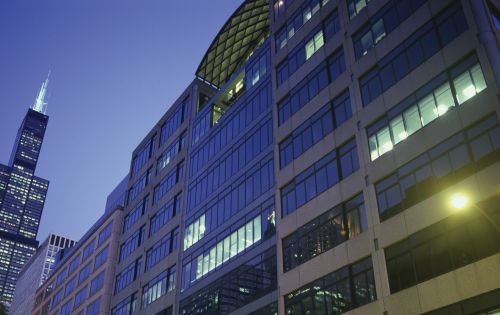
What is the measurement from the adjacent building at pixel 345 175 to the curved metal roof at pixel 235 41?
932cm

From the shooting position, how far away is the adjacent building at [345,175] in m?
24.5

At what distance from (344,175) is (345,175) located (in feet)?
0.34

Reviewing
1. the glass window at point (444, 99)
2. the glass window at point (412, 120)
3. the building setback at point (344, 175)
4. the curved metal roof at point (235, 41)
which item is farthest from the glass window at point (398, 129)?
the curved metal roof at point (235, 41)

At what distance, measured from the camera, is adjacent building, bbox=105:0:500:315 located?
24.5 m

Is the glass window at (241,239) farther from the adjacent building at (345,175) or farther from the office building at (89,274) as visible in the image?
the office building at (89,274)

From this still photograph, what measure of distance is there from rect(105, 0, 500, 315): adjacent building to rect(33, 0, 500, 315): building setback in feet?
0.32

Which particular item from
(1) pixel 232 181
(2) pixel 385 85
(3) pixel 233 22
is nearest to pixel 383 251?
(2) pixel 385 85

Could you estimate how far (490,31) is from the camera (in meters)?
26.1

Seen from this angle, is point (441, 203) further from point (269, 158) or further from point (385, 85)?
point (269, 158)

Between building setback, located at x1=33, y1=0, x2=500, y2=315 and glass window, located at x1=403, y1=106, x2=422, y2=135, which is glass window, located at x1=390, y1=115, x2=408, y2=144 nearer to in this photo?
building setback, located at x1=33, y1=0, x2=500, y2=315

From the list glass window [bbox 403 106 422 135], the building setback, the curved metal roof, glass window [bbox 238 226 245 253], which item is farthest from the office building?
glass window [bbox 403 106 422 135]

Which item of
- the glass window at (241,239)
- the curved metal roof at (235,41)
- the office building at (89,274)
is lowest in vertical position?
the glass window at (241,239)

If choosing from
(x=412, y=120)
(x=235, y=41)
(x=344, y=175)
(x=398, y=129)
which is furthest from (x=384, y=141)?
(x=235, y=41)

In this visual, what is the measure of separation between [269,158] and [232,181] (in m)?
5.60
